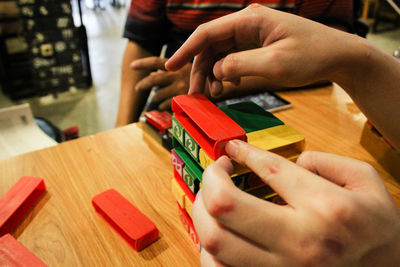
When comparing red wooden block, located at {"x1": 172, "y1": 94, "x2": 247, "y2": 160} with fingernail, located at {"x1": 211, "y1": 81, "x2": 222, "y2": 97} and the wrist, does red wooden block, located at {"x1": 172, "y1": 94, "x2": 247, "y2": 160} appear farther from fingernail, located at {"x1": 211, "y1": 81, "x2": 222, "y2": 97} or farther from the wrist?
the wrist

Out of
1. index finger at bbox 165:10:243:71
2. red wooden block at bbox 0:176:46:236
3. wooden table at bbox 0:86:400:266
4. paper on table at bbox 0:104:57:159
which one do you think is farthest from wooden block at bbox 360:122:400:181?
paper on table at bbox 0:104:57:159

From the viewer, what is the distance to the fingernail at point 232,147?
38 centimetres

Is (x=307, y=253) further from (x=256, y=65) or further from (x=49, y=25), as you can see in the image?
(x=49, y=25)

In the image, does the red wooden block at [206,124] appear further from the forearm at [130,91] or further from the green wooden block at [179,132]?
the forearm at [130,91]

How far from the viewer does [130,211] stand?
1.84ft

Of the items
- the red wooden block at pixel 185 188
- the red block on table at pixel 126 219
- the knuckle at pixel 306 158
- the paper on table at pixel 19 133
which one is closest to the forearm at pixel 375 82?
the knuckle at pixel 306 158

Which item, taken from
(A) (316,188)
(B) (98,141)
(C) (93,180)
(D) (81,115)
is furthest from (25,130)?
(D) (81,115)

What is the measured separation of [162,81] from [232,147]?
0.60m

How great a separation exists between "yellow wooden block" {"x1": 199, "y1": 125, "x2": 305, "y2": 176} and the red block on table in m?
0.17

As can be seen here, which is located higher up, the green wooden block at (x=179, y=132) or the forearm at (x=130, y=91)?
the green wooden block at (x=179, y=132)

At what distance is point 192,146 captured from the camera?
1.51ft

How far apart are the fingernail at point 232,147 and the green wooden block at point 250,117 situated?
2.8 inches

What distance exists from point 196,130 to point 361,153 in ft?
1.56

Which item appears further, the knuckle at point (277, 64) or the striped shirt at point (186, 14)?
the striped shirt at point (186, 14)
